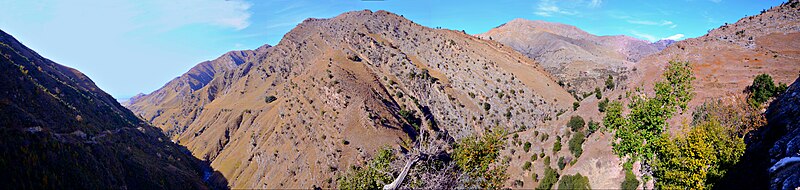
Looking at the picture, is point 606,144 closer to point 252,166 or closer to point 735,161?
point 735,161

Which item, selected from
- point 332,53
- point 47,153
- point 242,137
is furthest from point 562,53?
point 47,153

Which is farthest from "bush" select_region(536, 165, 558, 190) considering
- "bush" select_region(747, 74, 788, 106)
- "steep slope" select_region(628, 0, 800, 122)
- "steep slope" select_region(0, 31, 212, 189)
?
"steep slope" select_region(0, 31, 212, 189)

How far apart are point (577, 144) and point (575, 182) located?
638 centimetres

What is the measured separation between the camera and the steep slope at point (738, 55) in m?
31.4

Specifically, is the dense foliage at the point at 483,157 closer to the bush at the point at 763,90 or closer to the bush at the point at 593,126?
the bush at the point at 763,90

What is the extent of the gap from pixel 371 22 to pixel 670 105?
353ft

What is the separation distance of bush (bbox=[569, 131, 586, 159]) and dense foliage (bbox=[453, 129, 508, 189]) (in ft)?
A: 91.1

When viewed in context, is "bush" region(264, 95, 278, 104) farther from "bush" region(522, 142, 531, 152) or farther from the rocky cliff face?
the rocky cliff face

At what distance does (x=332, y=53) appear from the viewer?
97.8m

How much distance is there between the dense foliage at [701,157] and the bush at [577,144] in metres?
22.8

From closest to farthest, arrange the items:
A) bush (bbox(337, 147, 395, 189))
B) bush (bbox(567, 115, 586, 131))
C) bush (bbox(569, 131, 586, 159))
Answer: bush (bbox(337, 147, 395, 189)) < bush (bbox(569, 131, 586, 159)) < bush (bbox(567, 115, 586, 131))

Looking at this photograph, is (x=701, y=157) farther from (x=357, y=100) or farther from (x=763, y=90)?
(x=357, y=100)

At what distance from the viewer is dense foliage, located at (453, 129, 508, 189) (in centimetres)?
1561

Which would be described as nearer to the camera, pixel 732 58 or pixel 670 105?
pixel 670 105
